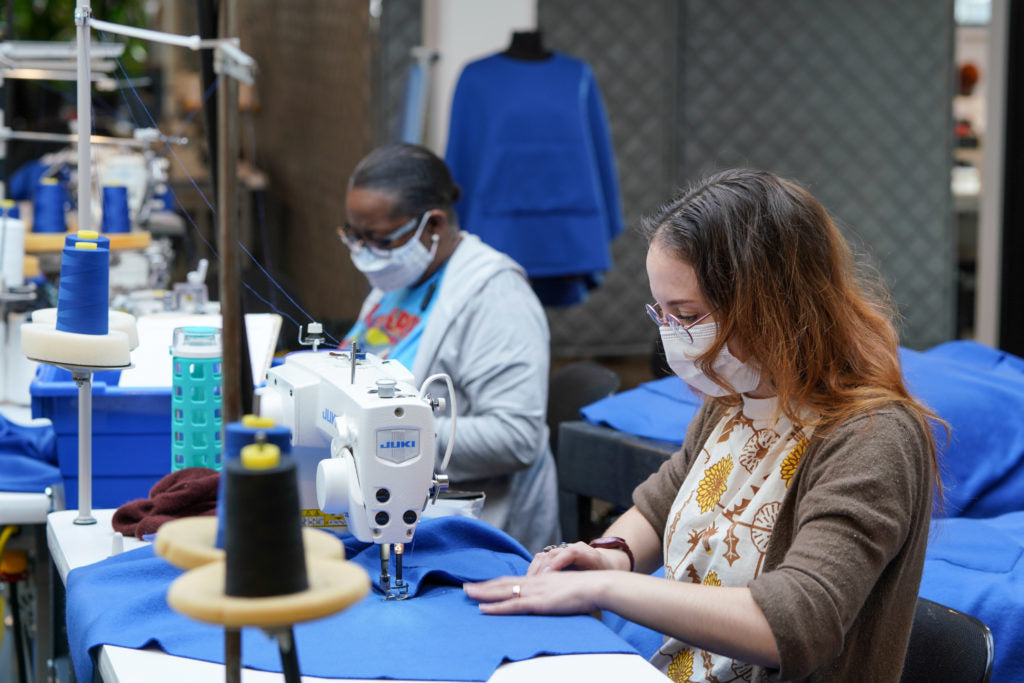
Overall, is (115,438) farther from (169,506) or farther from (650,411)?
(650,411)

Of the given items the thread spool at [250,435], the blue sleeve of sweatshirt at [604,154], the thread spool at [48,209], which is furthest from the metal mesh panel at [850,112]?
the thread spool at [250,435]

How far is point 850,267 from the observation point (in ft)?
4.47

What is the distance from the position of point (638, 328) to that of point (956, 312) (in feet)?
6.38

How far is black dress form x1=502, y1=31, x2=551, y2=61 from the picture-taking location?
3.80 m

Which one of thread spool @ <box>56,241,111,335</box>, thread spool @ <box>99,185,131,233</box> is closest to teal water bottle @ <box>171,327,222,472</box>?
thread spool @ <box>56,241,111,335</box>

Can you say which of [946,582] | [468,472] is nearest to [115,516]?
[468,472]

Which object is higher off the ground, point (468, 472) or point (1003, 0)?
point (1003, 0)

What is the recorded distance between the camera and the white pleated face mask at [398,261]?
7.40ft

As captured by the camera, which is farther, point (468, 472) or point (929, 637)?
point (468, 472)

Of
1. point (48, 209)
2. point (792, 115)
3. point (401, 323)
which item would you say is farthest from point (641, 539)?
point (792, 115)

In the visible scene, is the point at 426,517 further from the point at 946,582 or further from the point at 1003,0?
the point at 1003,0

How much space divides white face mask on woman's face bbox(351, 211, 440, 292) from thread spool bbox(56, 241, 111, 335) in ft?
2.52

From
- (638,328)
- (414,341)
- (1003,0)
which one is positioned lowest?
(638,328)

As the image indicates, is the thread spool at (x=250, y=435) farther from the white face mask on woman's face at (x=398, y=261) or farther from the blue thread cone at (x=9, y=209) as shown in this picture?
the blue thread cone at (x=9, y=209)
